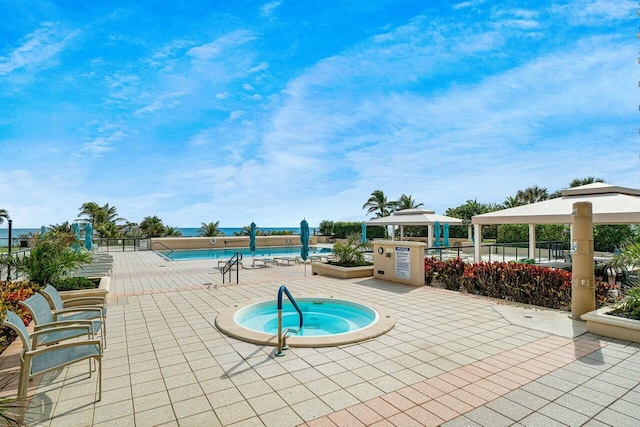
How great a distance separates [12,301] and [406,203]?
2956 cm

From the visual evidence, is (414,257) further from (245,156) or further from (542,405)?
(245,156)

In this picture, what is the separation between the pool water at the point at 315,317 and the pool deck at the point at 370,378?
0.84 metres

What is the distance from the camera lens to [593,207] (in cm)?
821

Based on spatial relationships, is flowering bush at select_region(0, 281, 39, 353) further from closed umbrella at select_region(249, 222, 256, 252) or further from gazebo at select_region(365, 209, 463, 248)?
gazebo at select_region(365, 209, 463, 248)

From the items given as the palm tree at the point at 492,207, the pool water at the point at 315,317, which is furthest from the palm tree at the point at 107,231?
the palm tree at the point at 492,207

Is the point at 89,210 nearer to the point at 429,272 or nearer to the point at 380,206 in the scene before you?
the point at 380,206

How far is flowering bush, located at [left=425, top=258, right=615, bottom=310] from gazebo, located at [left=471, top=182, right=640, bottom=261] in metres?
1.53

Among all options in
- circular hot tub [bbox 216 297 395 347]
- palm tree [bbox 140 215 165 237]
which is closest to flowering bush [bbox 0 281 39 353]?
circular hot tub [bbox 216 297 395 347]

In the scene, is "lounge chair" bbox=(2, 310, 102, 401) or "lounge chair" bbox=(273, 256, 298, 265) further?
"lounge chair" bbox=(273, 256, 298, 265)

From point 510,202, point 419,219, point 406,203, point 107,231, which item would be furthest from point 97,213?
point 510,202

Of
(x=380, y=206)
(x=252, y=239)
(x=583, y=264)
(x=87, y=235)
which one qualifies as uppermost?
(x=380, y=206)

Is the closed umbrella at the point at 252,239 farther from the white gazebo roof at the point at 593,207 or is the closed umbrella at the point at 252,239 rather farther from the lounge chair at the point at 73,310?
the lounge chair at the point at 73,310

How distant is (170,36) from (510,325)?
34.9 feet

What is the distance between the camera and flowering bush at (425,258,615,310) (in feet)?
22.4
